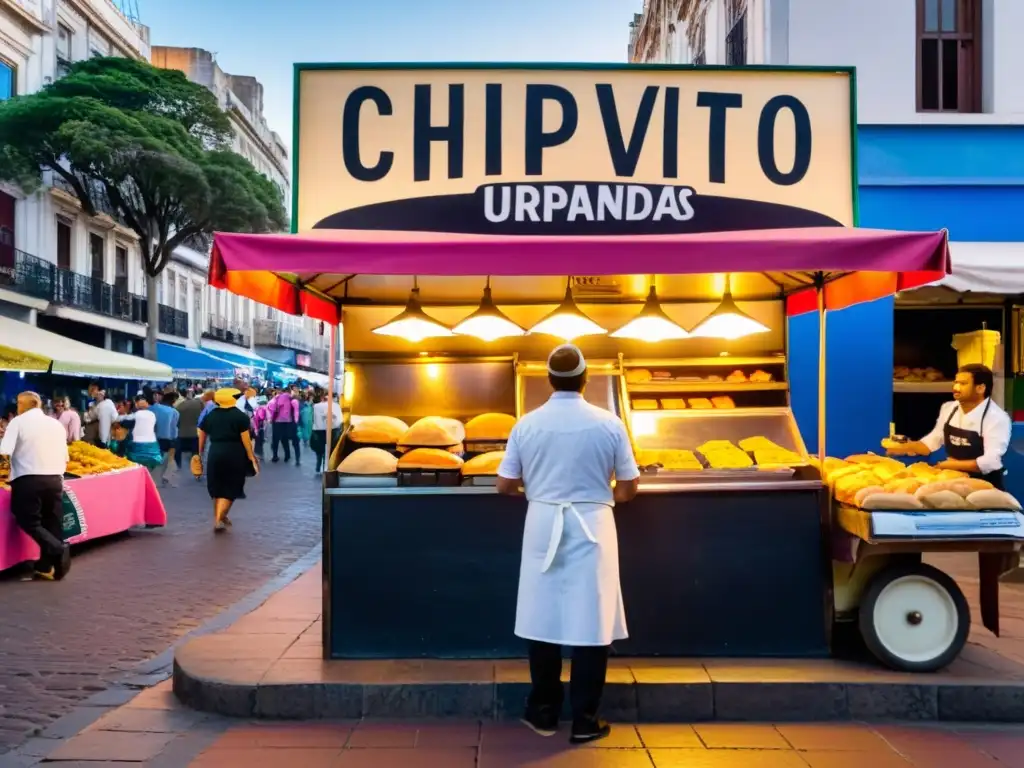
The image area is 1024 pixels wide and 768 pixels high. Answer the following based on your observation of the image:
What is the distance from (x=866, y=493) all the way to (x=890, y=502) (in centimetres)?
14

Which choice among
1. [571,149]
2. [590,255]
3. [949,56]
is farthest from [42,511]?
[949,56]

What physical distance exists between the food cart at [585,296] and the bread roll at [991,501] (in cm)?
83

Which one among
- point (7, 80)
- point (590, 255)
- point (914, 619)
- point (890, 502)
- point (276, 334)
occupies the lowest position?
point (914, 619)

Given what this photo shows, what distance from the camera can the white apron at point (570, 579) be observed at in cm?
479

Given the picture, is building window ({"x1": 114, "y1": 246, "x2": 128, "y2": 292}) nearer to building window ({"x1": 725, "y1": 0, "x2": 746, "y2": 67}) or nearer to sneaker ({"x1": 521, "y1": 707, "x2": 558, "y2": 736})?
building window ({"x1": 725, "y1": 0, "x2": 746, "y2": 67})

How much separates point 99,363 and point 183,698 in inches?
583

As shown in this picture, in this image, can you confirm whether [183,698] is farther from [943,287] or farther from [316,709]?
[943,287]

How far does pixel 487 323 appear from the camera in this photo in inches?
276

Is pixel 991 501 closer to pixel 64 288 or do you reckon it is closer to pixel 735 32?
pixel 735 32

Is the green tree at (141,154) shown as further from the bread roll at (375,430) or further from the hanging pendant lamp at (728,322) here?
the hanging pendant lamp at (728,322)

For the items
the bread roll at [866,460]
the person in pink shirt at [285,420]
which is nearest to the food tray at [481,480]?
the bread roll at [866,460]

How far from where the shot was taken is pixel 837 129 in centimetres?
741

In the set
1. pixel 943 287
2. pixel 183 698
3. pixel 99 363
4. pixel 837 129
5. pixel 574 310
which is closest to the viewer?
pixel 183 698

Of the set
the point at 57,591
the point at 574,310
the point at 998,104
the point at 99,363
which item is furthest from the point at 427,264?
the point at 99,363
